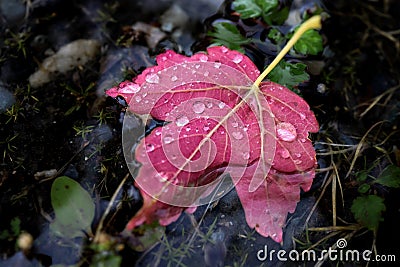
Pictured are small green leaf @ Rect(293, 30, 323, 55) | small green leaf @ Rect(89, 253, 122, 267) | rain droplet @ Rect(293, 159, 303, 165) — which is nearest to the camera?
small green leaf @ Rect(89, 253, 122, 267)

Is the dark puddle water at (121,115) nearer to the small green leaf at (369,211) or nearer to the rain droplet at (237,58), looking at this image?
the small green leaf at (369,211)

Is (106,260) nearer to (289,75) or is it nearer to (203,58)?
(203,58)

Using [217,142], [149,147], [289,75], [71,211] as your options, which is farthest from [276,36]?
[71,211]

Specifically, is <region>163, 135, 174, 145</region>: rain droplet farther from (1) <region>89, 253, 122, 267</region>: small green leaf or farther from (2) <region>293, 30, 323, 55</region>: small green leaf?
(2) <region>293, 30, 323, 55</region>: small green leaf

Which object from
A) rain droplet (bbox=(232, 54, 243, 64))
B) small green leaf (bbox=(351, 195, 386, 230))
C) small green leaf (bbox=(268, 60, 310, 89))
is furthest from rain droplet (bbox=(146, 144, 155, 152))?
small green leaf (bbox=(351, 195, 386, 230))

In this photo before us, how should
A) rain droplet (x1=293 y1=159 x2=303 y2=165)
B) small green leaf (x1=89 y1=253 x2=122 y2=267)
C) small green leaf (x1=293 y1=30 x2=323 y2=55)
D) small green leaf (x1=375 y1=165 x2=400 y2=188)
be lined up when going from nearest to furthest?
small green leaf (x1=89 y1=253 x2=122 y2=267) → rain droplet (x1=293 y1=159 x2=303 y2=165) → small green leaf (x1=375 y1=165 x2=400 y2=188) → small green leaf (x1=293 y1=30 x2=323 y2=55)

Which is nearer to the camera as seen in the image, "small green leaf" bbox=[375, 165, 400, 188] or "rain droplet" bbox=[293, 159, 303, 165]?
"rain droplet" bbox=[293, 159, 303, 165]
